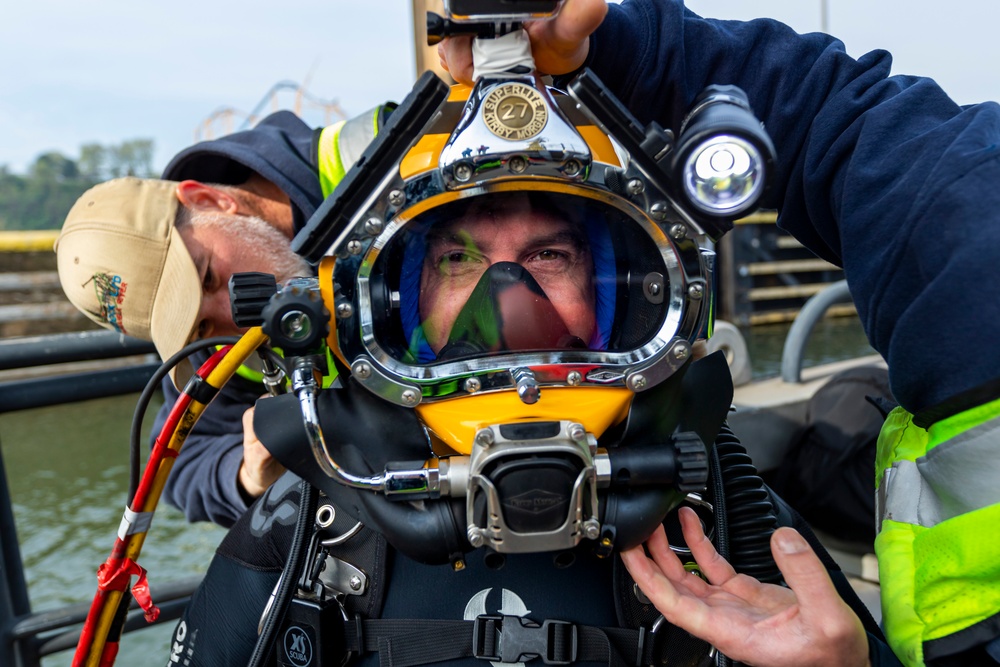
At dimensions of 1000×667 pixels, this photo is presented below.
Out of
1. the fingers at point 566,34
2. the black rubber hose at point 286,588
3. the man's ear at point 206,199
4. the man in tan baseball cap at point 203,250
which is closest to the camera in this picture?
the fingers at point 566,34

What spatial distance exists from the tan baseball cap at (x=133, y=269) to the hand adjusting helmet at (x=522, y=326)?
102 cm

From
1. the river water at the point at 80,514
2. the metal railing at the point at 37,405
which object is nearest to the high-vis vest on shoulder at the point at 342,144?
the metal railing at the point at 37,405

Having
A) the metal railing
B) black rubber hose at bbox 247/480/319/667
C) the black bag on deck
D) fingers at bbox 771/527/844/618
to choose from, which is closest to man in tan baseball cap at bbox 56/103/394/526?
the metal railing

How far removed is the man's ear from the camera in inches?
81.6

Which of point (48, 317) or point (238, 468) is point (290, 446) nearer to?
point (238, 468)

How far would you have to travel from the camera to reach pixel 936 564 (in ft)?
2.95

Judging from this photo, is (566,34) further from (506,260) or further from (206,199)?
(206,199)

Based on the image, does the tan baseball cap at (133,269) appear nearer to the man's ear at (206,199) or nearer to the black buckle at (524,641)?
the man's ear at (206,199)

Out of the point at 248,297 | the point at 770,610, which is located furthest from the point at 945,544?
the point at 248,297

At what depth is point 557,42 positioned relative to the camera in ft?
3.43

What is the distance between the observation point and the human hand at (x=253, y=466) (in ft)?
5.81

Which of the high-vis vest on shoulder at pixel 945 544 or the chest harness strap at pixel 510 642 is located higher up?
the high-vis vest on shoulder at pixel 945 544

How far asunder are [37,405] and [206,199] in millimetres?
681

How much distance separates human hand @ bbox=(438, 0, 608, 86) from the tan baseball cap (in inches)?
43.1
